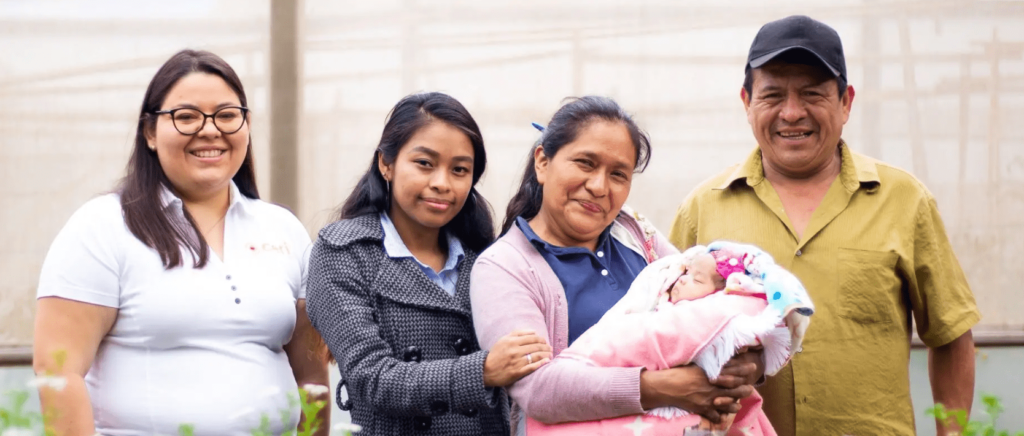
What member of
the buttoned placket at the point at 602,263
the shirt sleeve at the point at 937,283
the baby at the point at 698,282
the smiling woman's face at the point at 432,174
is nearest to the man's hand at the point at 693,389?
the baby at the point at 698,282

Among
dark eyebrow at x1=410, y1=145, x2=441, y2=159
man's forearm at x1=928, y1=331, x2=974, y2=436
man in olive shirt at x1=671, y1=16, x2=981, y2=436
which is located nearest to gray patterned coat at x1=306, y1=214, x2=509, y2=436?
dark eyebrow at x1=410, y1=145, x2=441, y2=159

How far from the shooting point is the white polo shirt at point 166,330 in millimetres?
2371

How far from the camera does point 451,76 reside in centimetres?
399

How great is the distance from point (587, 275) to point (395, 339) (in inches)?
20.2

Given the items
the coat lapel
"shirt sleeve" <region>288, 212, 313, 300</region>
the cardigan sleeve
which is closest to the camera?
the cardigan sleeve

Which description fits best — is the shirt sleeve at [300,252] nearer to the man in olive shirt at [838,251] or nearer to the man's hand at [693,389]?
the man's hand at [693,389]

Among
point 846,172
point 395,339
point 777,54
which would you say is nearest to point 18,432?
point 395,339

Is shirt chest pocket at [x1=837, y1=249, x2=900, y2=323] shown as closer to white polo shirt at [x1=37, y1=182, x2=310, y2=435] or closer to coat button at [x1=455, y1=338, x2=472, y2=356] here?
coat button at [x1=455, y1=338, x2=472, y2=356]

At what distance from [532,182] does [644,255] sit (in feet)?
1.21

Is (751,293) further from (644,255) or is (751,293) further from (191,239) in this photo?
(191,239)

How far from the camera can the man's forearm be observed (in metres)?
2.98

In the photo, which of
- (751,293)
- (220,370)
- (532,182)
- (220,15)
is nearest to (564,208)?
(532,182)

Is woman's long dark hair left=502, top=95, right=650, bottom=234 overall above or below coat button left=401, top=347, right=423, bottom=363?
above

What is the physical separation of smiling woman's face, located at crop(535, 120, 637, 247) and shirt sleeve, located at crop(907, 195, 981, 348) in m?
1.02
